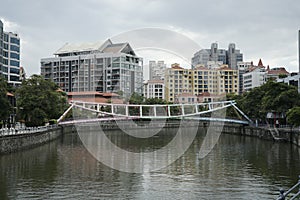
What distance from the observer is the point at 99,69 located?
65375 millimetres

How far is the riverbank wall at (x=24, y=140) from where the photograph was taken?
1970 centimetres

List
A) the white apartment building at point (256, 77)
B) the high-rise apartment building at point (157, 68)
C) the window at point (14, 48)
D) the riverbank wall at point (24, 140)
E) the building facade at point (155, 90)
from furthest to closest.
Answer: the white apartment building at point (256, 77) → the building facade at point (155, 90) → the high-rise apartment building at point (157, 68) → the window at point (14, 48) → the riverbank wall at point (24, 140)

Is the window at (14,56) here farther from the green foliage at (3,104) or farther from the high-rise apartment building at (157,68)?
the green foliage at (3,104)

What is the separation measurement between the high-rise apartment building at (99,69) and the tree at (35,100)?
3474cm

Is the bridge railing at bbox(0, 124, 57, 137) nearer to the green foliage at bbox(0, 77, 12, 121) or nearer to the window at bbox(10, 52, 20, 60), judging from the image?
the green foliage at bbox(0, 77, 12, 121)

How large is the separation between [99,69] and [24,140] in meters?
43.4

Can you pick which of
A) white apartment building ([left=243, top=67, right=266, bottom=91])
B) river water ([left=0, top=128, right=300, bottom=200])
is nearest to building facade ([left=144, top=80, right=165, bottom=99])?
white apartment building ([left=243, top=67, right=266, bottom=91])

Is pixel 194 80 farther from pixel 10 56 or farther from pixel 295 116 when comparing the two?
pixel 10 56

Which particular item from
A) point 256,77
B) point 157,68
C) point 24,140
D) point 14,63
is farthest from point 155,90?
point 24,140

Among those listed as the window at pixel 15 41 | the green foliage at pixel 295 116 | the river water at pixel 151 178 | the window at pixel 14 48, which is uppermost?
the window at pixel 15 41

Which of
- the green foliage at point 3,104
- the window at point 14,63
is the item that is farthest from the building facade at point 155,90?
the green foliage at point 3,104

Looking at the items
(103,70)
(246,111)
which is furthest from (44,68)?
(246,111)

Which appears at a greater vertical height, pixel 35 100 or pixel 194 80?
pixel 194 80

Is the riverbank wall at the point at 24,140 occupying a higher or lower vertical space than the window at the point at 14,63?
lower
